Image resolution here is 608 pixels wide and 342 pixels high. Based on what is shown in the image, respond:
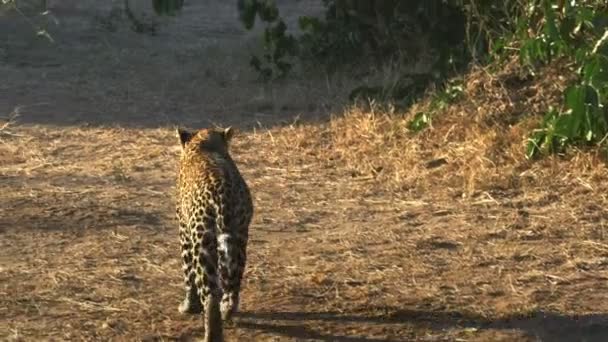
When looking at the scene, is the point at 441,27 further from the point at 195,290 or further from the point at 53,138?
the point at 195,290

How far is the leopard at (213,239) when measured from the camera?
5887 mm

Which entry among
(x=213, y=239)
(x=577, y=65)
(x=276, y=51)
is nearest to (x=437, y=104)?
(x=577, y=65)

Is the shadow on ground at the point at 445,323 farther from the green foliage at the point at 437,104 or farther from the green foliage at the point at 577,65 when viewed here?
the green foliage at the point at 437,104

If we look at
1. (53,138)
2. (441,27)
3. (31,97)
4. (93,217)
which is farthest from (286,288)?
(31,97)

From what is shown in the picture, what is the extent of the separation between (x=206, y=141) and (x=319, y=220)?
172 cm

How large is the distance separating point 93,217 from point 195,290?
2.32 meters

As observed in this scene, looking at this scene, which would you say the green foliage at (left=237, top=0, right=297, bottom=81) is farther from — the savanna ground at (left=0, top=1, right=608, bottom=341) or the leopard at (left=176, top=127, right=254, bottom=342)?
the leopard at (left=176, top=127, right=254, bottom=342)

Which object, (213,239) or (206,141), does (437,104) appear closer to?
(206,141)

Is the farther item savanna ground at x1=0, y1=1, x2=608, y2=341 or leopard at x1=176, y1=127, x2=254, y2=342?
savanna ground at x1=0, y1=1, x2=608, y2=341

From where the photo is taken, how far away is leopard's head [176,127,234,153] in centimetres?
688

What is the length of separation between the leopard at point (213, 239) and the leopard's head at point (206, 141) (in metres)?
0.35

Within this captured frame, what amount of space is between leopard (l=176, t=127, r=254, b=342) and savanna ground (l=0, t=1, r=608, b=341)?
0.22 metres

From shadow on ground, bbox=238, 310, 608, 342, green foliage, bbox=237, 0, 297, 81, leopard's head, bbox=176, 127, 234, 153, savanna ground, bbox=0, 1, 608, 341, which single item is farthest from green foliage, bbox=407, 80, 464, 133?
shadow on ground, bbox=238, 310, 608, 342

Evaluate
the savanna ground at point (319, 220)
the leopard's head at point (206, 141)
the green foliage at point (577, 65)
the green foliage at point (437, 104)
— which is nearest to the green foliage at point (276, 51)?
the savanna ground at point (319, 220)
